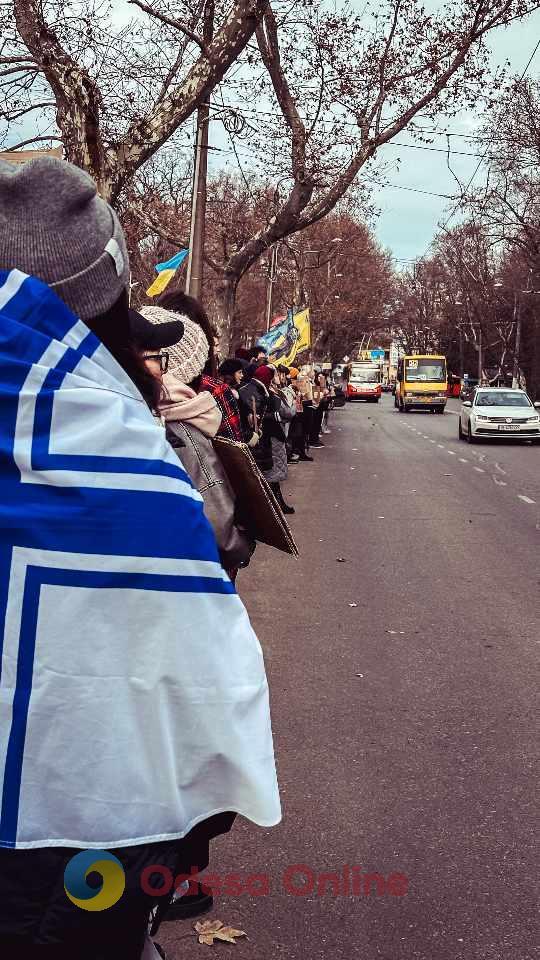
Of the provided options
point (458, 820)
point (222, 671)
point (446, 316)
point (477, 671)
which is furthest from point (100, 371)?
point (446, 316)

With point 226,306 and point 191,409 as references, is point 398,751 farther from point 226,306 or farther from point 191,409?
point 226,306

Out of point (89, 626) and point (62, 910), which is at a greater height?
point (89, 626)

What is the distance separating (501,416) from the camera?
2850 centimetres

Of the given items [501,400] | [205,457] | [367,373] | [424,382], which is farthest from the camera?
[367,373]

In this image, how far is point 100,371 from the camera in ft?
4.80

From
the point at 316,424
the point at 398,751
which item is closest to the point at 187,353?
the point at 398,751

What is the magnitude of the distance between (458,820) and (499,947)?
2.93ft

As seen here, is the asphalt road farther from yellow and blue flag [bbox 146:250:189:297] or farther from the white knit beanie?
yellow and blue flag [bbox 146:250:189:297]

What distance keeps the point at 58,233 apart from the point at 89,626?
20.8 inches

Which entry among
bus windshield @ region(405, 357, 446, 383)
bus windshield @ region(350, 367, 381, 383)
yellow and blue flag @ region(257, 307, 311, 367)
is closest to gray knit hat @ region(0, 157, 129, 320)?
yellow and blue flag @ region(257, 307, 311, 367)

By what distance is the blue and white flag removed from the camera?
1.39 metres

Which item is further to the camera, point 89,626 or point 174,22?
point 174,22

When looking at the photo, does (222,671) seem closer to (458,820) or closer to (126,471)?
(126,471)

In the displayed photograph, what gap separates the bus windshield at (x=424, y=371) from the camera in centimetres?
5484
